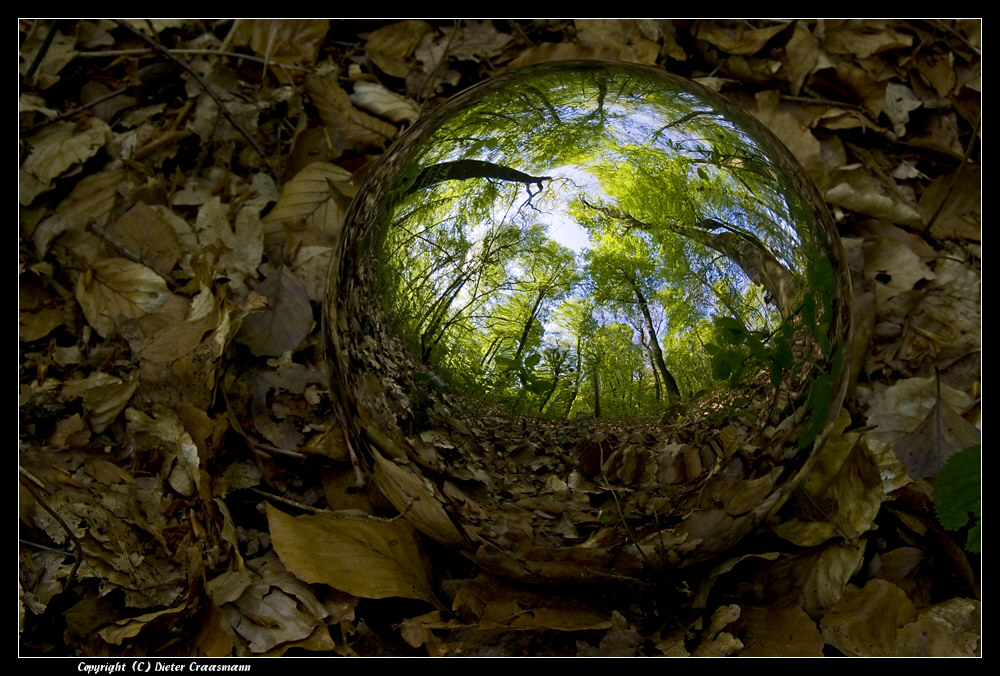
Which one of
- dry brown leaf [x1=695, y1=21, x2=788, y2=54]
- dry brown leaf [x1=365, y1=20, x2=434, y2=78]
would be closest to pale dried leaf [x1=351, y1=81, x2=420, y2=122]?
dry brown leaf [x1=365, y1=20, x2=434, y2=78]

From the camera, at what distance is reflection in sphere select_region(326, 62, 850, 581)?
5.37ft

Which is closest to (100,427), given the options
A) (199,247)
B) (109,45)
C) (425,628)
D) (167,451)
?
(167,451)

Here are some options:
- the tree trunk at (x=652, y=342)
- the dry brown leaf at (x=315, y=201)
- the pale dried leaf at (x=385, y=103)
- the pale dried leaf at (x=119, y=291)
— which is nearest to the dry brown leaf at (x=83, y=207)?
the pale dried leaf at (x=119, y=291)

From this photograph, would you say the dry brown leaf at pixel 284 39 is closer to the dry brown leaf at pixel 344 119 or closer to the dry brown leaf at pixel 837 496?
the dry brown leaf at pixel 344 119

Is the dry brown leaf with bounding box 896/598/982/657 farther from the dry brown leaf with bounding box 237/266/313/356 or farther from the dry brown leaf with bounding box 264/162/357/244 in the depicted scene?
the dry brown leaf with bounding box 264/162/357/244

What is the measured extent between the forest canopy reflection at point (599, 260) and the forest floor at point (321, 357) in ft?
1.96

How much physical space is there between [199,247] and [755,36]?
226 centimetres

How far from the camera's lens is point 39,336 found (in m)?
2.64

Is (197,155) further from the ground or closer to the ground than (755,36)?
closer to the ground

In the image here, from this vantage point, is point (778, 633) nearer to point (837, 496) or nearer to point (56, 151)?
point (837, 496)

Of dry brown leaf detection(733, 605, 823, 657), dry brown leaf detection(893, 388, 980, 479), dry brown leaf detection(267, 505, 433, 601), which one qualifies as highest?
dry brown leaf detection(893, 388, 980, 479)

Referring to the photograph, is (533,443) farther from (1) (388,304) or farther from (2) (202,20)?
(2) (202,20)

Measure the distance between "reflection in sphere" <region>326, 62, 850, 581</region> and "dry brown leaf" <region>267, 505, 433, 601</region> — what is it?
0.62 ft

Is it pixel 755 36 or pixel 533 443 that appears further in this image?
pixel 755 36
